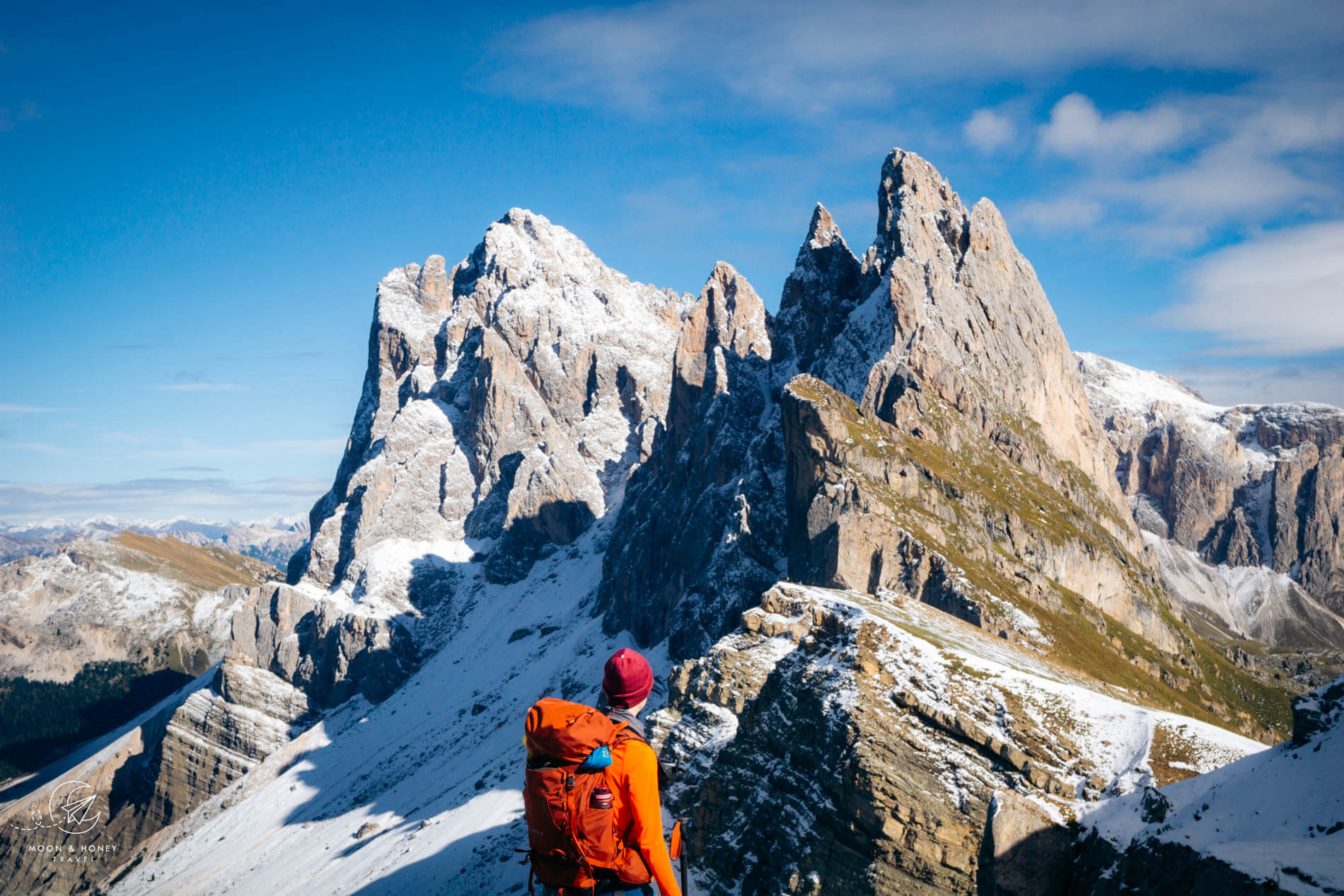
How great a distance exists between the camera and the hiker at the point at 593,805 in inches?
314

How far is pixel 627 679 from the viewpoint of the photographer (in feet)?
27.9

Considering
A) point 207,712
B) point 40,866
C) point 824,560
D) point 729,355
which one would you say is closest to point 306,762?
point 207,712

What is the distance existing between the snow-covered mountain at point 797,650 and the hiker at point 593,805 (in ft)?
72.5

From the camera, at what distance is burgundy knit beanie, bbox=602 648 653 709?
8.50 meters

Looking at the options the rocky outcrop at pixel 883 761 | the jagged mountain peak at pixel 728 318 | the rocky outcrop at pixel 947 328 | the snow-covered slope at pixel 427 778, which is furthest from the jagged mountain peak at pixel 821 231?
the rocky outcrop at pixel 883 761

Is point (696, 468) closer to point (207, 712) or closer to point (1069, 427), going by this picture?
point (1069, 427)

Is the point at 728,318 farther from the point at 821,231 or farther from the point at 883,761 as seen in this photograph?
the point at 883,761

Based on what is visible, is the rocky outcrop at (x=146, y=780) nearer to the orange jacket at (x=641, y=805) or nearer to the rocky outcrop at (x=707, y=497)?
the rocky outcrop at (x=707, y=497)

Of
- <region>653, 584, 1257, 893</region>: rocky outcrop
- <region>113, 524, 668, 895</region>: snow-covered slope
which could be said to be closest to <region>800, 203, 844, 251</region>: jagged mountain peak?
<region>113, 524, 668, 895</region>: snow-covered slope

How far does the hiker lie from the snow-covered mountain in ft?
72.5

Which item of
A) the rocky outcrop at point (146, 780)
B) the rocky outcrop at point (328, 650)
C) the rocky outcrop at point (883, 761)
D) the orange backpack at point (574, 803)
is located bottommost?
the rocky outcrop at point (146, 780)

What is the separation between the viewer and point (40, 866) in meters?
159

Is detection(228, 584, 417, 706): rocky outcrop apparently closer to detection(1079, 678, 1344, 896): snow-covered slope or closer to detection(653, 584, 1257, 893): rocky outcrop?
detection(653, 584, 1257, 893): rocky outcrop

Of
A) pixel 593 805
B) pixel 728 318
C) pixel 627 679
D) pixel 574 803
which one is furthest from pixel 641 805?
pixel 728 318
